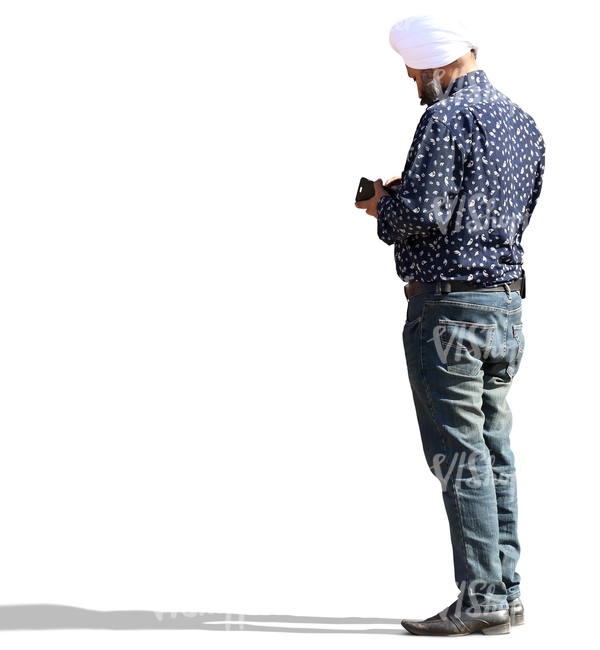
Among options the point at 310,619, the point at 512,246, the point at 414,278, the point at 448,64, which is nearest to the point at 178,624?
the point at 310,619

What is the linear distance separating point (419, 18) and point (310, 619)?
2.39 metres

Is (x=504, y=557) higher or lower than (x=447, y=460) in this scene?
lower

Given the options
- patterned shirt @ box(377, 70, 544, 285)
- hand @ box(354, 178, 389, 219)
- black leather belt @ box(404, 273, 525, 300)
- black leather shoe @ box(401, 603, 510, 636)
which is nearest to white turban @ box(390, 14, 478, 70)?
patterned shirt @ box(377, 70, 544, 285)

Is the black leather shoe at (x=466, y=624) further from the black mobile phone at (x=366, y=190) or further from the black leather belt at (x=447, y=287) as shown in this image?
the black mobile phone at (x=366, y=190)

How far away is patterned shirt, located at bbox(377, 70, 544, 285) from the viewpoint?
4785mm

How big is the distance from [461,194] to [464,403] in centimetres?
77

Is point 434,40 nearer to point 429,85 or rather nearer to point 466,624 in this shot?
point 429,85

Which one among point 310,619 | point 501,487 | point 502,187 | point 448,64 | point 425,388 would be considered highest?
point 448,64

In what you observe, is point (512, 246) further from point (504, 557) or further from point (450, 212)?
point (504, 557)

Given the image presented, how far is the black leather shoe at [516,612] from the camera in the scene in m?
5.14

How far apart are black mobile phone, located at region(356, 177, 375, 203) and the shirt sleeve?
28 cm

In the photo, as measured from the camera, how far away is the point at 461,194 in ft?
15.9

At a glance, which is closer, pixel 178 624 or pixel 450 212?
pixel 450 212

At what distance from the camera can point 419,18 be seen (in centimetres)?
500
